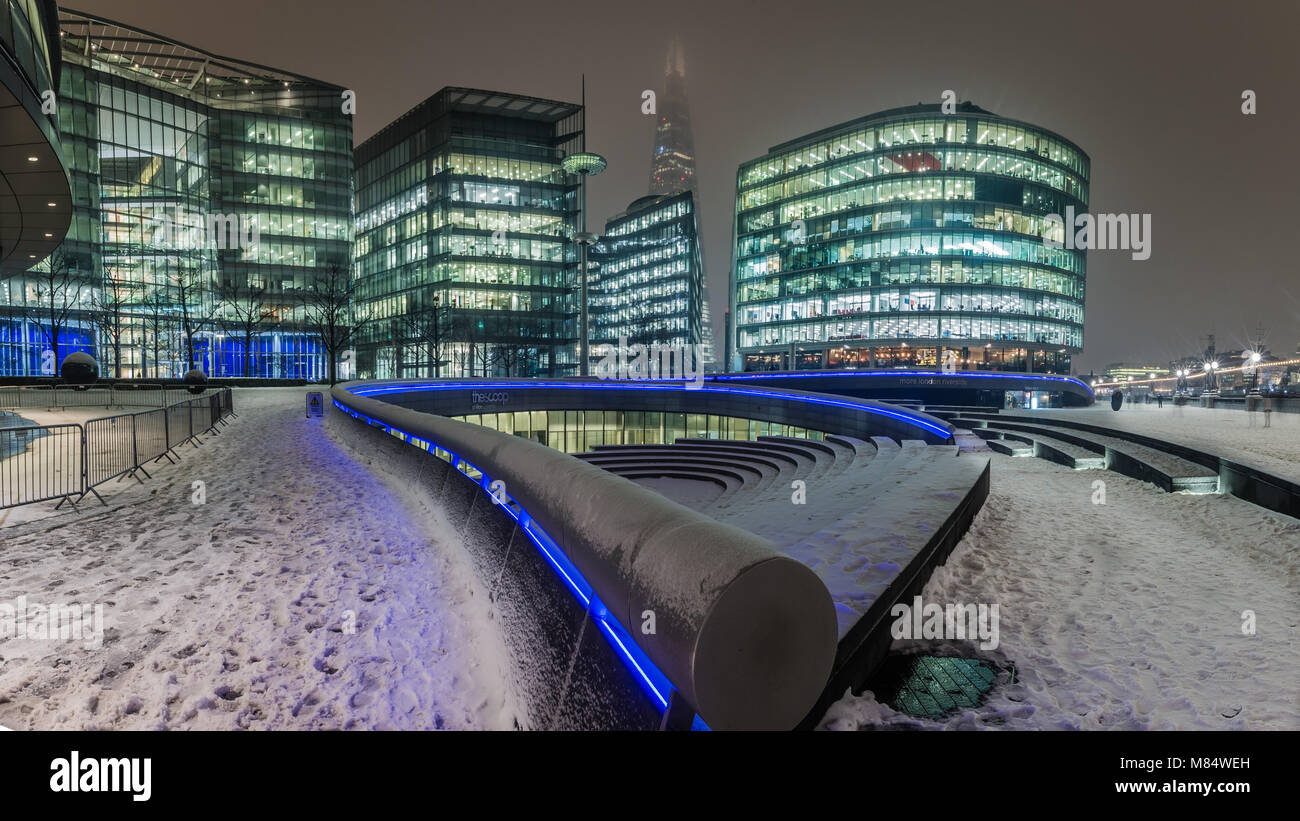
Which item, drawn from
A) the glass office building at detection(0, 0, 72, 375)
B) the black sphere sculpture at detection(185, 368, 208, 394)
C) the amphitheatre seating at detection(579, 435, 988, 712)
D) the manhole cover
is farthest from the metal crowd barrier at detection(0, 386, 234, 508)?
the black sphere sculpture at detection(185, 368, 208, 394)

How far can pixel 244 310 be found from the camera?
66.2m

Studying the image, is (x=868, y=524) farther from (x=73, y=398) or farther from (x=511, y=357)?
(x=511, y=357)

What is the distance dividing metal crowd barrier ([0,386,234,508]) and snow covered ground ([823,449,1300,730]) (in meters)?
10.7

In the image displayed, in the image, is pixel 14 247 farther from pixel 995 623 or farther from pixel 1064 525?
pixel 1064 525

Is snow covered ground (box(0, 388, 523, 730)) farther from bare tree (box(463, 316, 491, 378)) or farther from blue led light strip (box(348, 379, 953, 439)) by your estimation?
bare tree (box(463, 316, 491, 378))

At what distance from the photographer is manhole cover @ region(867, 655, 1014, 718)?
3.50 metres

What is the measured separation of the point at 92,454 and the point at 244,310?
6630 centimetres

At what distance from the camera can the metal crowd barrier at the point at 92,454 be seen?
9.30 m

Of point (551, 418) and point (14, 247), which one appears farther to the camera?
point (551, 418)

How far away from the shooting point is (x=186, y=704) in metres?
3.67

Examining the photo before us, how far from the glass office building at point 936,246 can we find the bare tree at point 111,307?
7385cm

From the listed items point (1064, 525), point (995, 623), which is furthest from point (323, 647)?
point (1064, 525)

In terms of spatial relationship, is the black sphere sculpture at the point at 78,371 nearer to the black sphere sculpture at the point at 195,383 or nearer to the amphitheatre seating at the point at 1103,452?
the black sphere sculpture at the point at 195,383
